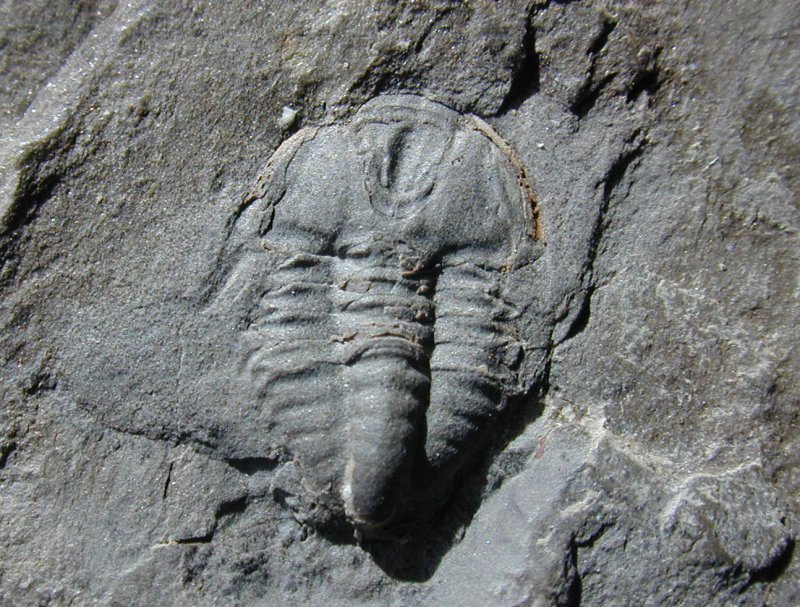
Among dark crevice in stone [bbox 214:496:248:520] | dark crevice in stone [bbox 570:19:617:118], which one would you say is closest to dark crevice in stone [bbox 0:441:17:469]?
dark crevice in stone [bbox 214:496:248:520]

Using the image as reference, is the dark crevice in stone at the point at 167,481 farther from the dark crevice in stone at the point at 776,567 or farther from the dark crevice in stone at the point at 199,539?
the dark crevice in stone at the point at 776,567

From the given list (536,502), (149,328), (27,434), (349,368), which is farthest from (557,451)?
(27,434)

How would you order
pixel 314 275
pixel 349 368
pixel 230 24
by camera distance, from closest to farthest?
pixel 349 368 < pixel 314 275 < pixel 230 24

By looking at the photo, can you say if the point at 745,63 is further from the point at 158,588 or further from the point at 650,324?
the point at 158,588

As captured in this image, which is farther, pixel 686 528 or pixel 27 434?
pixel 27 434

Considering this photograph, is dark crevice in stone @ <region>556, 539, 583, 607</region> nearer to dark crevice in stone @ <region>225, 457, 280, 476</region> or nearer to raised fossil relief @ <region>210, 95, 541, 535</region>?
raised fossil relief @ <region>210, 95, 541, 535</region>

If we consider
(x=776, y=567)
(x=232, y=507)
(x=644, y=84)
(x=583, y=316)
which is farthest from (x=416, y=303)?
(x=776, y=567)

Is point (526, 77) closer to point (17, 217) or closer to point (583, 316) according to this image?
point (583, 316)

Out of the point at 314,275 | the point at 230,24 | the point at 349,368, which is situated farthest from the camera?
the point at 230,24
